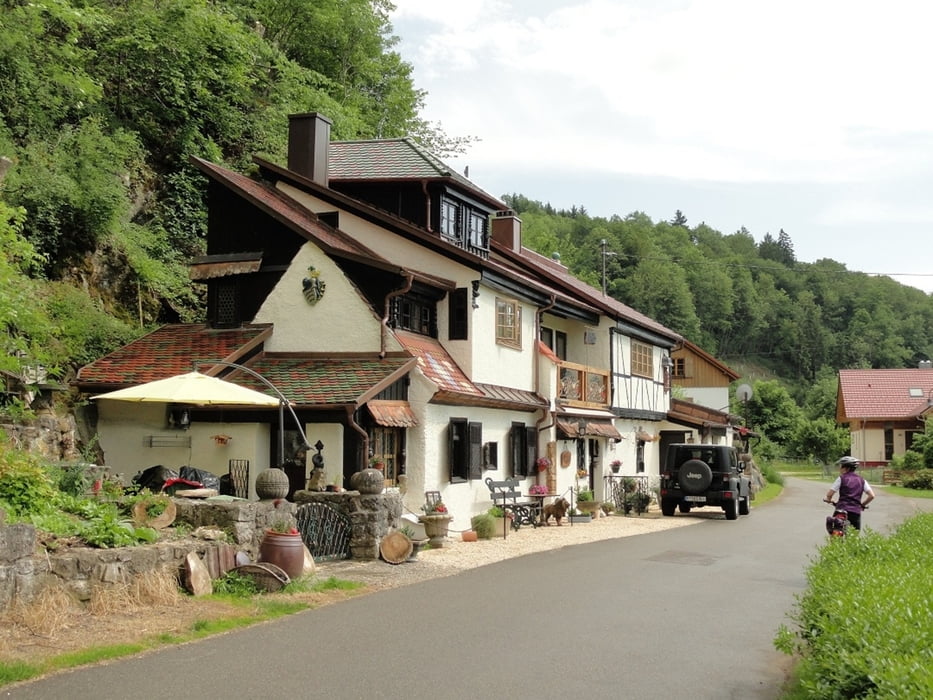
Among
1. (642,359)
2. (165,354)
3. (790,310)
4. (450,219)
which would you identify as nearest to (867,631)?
(165,354)

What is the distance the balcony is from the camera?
2589 cm

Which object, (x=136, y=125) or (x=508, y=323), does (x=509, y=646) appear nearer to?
(x=508, y=323)

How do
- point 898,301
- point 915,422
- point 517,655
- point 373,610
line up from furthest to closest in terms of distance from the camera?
point 898,301
point 915,422
point 373,610
point 517,655

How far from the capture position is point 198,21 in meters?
28.4

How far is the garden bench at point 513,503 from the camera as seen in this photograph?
2166 centimetres

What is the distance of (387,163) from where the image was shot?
24.4m

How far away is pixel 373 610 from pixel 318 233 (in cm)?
1173

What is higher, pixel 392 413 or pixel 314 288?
pixel 314 288

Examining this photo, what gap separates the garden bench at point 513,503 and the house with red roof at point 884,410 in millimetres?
43673

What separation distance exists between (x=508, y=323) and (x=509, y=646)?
14.8m

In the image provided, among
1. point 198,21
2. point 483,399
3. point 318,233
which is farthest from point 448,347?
point 198,21

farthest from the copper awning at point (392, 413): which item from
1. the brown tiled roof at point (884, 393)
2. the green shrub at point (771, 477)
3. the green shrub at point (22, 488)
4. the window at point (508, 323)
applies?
the brown tiled roof at point (884, 393)

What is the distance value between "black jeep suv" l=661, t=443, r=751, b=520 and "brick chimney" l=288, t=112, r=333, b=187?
11379 millimetres

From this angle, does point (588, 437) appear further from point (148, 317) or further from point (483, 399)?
point (148, 317)
